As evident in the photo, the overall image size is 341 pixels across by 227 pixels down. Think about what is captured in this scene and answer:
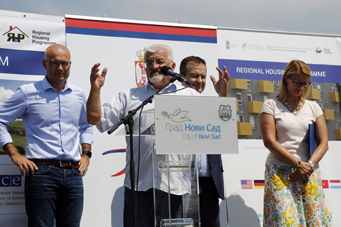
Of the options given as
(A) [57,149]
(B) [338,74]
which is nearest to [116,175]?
(A) [57,149]

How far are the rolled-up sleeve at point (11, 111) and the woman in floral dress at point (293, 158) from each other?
6.51 feet

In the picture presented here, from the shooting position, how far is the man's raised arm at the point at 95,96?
1951mm

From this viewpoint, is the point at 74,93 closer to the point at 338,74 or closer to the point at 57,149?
the point at 57,149

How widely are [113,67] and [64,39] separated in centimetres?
57

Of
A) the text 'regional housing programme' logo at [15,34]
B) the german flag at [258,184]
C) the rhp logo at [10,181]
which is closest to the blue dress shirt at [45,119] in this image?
the rhp logo at [10,181]

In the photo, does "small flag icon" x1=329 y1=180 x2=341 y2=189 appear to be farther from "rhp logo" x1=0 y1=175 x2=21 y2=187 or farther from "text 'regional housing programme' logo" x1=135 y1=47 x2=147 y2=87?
"rhp logo" x1=0 y1=175 x2=21 y2=187

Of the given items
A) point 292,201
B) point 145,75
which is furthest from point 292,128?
point 145,75

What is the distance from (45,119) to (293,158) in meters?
1.97

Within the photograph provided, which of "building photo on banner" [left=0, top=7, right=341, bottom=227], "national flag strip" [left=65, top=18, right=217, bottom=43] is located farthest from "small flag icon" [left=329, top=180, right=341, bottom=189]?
"national flag strip" [left=65, top=18, right=217, bottom=43]

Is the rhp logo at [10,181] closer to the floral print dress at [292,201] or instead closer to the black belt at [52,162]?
the black belt at [52,162]

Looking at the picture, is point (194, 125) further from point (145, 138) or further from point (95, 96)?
point (95, 96)

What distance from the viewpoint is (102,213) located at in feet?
10.8

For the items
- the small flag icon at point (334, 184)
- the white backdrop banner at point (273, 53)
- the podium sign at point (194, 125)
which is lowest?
the small flag icon at point (334, 184)

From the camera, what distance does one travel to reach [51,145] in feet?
8.73
